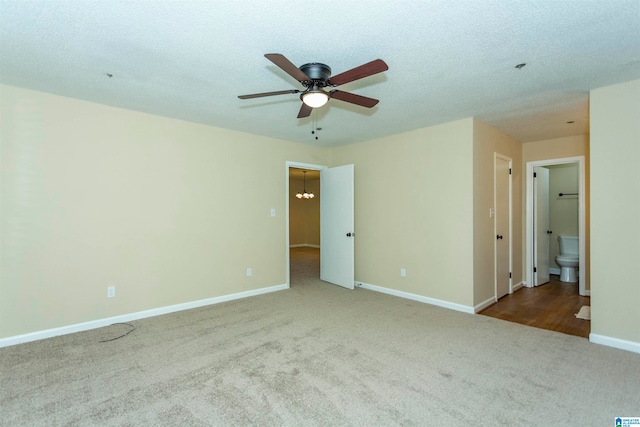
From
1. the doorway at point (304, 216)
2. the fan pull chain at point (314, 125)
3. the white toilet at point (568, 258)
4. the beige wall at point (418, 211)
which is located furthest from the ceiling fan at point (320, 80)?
the doorway at point (304, 216)

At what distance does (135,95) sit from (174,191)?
125 cm

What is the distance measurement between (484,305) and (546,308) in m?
0.81

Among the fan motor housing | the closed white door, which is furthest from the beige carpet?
the fan motor housing

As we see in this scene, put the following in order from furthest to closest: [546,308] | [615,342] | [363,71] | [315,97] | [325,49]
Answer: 1. [546,308]
2. [615,342]
3. [315,97]
4. [325,49]
5. [363,71]

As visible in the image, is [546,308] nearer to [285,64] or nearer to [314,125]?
[314,125]

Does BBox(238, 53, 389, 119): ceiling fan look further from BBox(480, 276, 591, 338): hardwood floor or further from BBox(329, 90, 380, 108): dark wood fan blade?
BBox(480, 276, 591, 338): hardwood floor

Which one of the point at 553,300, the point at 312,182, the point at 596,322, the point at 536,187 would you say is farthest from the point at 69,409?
the point at 312,182

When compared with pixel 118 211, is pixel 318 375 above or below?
below

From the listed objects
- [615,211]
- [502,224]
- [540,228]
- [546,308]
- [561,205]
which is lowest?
[546,308]

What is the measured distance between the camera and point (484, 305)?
414 centimetres

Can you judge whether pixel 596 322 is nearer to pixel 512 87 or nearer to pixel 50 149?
pixel 512 87

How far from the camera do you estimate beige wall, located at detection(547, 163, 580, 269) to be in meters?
6.05

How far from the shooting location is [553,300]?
4.48 m

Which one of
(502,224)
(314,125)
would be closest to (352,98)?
(314,125)
